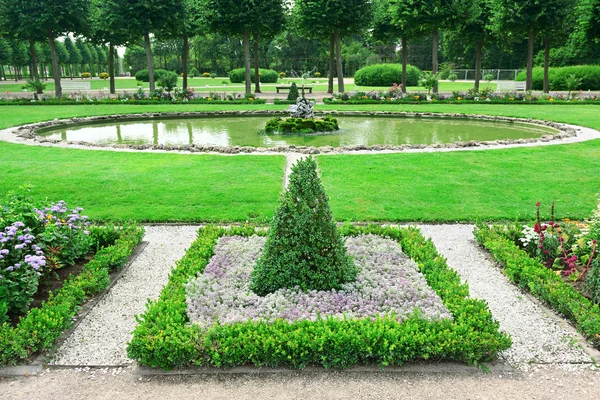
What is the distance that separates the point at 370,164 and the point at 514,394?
797 centimetres

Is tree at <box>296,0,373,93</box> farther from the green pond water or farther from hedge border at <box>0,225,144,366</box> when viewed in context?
→ hedge border at <box>0,225,144,366</box>

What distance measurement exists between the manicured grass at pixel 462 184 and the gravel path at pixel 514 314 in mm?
1236

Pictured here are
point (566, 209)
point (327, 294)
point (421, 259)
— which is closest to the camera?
point (327, 294)

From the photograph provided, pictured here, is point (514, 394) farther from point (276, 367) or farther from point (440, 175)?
point (440, 175)

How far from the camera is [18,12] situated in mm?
29828

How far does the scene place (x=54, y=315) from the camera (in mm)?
4371

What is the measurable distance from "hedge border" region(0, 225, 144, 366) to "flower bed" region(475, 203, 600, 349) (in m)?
4.57

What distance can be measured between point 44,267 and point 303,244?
2.88 m

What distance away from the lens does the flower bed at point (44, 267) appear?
4.12m

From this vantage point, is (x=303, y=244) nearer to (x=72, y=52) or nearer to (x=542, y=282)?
(x=542, y=282)

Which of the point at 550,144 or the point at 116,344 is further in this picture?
the point at 550,144

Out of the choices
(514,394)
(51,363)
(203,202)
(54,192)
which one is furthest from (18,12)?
(514,394)

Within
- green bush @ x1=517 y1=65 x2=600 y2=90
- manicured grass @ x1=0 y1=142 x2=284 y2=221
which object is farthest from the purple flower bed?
green bush @ x1=517 y1=65 x2=600 y2=90

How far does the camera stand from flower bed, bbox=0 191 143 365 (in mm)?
4125
